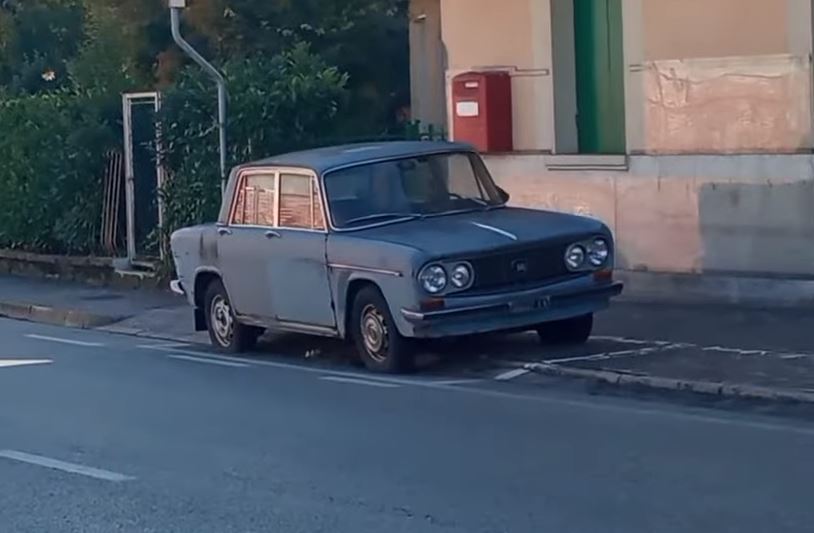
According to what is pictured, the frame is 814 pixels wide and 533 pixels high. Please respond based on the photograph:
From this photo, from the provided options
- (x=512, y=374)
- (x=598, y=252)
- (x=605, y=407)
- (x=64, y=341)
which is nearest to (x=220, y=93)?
(x=64, y=341)

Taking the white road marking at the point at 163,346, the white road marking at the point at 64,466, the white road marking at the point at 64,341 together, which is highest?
the white road marking at the point at 64,341

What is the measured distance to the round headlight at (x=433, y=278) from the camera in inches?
533

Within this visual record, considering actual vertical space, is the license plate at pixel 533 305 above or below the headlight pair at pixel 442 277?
below

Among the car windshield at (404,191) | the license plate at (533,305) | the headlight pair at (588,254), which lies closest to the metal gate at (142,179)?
the car windshield at (404,191)

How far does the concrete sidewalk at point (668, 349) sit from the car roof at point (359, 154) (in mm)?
1591

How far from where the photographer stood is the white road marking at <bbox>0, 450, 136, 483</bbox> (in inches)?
401

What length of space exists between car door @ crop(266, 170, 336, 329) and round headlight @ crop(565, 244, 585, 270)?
6.24 ft

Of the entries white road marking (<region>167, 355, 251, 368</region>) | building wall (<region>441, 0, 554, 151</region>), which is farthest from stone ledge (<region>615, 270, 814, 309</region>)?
white road marking (<region>167, 355, 251, 368</region>)

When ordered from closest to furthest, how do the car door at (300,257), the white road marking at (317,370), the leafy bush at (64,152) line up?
the white road marking at (317,370) < the car door at (300,257) < the leafy bush at (64,152)

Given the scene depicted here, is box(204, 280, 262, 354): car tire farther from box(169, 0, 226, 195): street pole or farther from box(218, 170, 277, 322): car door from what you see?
box(169, 0, 226, 195): street pole

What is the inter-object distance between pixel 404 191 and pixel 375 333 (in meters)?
1.31

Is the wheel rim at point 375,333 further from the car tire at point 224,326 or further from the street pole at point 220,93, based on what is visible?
the street pole at point 220,93

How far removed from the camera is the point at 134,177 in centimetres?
2317

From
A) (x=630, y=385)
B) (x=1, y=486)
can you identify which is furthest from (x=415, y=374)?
(x=1, y=486)
